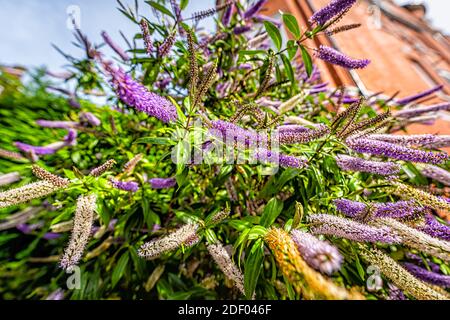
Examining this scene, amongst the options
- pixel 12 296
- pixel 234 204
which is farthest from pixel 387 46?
pixel 12 296

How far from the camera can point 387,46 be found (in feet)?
26.2

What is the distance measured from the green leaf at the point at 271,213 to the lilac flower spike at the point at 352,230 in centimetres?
22

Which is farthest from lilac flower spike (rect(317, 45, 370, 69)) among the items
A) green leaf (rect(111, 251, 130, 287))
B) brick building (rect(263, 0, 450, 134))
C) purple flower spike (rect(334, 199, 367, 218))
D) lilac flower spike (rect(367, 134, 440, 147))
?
brick building (rect(263, 0, 450, 134))

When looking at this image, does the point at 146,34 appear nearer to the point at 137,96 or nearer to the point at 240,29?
the point at 137,96

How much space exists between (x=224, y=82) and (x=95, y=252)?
4.96ft

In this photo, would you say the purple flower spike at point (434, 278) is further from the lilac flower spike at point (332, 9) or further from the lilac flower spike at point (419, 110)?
the lilac flower spike at point (332, 9)

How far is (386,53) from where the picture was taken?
769cm

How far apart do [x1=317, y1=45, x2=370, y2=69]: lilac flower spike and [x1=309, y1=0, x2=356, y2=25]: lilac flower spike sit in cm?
14

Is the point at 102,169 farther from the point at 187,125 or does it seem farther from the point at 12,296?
the point at 12,296

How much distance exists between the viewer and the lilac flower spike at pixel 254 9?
68.8 inches

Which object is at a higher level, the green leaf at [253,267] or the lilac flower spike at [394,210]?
the lilac flower spike at [394,210]

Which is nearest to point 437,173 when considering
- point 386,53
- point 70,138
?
point 70,138

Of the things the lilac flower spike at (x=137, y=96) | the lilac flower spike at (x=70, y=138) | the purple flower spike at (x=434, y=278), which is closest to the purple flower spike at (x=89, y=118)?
the lilac flower spike at (x=70, y=138)

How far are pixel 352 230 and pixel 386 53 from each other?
908 centimetres
